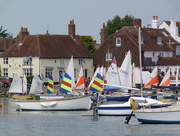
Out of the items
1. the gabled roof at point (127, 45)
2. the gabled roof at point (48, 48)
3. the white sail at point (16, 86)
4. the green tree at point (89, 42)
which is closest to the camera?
the white sail at point (16, 86)

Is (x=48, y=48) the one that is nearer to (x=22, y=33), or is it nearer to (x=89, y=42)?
(x=22, y=33)

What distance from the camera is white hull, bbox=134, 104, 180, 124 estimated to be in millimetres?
48812

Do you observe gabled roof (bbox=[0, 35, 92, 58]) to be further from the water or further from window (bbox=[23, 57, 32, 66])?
the water

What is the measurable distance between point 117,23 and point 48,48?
45717 mm

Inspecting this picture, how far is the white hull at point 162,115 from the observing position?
4881 centimetres

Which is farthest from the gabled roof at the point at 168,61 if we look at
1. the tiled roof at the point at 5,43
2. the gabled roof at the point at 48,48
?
the tiled roof at the point at 5,43

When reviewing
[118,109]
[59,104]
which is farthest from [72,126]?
[59,104]

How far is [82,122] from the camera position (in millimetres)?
53531

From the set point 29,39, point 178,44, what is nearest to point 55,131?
point 29,39

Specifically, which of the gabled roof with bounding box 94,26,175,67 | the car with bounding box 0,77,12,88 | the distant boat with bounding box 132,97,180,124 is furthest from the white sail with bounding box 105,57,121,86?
the gabled roof with bounding box 94,26,175,67

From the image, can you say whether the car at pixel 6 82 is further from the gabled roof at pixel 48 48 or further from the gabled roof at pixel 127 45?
the gabled roof at pixel 127 45

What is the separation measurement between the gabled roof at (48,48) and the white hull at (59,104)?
43.1 metres

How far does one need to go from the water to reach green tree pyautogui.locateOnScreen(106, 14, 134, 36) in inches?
3511

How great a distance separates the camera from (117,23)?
5955 inches
